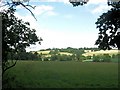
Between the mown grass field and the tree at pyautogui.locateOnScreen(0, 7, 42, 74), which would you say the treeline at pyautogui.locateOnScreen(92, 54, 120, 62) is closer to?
the mown grass field

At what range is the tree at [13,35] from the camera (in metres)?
4.31

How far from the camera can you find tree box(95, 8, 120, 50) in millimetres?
4723

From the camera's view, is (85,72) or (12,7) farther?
(85,72)

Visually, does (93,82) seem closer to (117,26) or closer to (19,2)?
(117,26)

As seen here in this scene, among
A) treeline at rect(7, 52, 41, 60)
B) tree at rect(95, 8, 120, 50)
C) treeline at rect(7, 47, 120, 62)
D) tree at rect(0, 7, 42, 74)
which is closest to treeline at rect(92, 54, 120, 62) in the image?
treeline at rect(7, 47, 120, 62)

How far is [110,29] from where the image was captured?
4738 mm

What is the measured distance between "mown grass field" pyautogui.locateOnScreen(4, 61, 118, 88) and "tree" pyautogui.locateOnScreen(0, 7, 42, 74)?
37 centimetres

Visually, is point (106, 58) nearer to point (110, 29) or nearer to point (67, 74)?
point (110, 29)

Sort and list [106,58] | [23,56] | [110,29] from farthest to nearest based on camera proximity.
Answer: [106,58] → [110,29] → [23,56]

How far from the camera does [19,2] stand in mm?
4414

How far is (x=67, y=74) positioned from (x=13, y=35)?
1.03 m

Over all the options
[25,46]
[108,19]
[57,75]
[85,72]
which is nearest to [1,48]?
[25,46]

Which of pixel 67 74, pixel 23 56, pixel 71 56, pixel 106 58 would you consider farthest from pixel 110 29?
pixel 23 56

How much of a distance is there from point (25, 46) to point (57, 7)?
90cm
